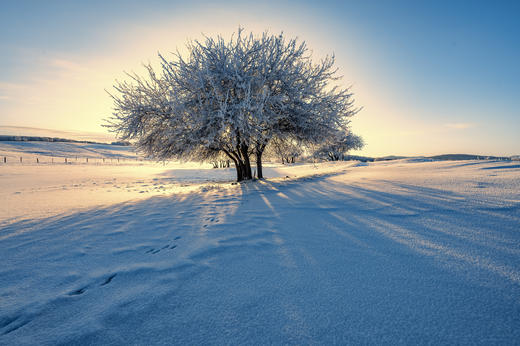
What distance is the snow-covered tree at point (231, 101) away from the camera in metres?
8.34

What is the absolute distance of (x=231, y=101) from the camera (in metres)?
8.30

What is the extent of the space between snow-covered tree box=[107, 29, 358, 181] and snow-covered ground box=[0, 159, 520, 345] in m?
5.02

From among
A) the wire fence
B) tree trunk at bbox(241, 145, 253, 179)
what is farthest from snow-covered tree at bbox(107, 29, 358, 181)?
the wire fence

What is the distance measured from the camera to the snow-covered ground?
4.72 feet

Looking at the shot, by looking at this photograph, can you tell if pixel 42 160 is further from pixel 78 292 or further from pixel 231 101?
pixel 78 292

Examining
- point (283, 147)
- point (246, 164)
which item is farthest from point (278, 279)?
point (283, 147)

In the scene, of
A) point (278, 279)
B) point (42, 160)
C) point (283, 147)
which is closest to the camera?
point (278, 279)

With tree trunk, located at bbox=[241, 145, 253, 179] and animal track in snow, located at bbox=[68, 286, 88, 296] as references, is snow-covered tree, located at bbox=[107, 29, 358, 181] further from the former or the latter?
animal track in snow, located at bbox=[68, 286, 88, 296]

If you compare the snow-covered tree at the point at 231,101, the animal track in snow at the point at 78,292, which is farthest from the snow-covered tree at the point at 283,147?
the animal track in snow at the point at 78,292

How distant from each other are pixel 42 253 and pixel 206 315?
109 inches

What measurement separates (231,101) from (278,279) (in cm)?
727

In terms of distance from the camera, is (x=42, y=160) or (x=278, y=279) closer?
(x=278, y=279)

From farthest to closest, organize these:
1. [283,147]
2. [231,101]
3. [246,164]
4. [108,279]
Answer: [283,147]
[246,164]
[231,101]
[108,279]

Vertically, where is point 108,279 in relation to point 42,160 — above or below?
below
